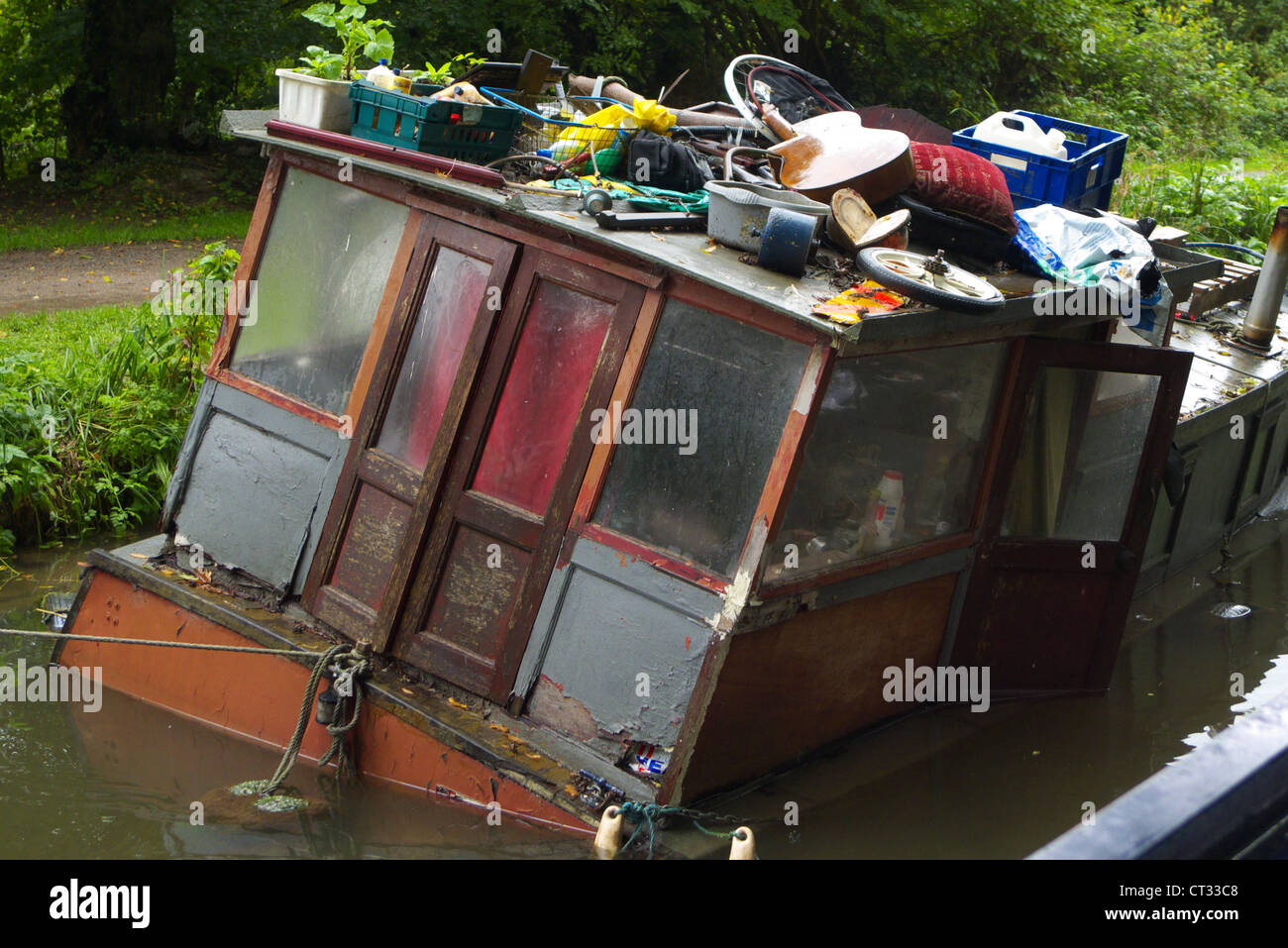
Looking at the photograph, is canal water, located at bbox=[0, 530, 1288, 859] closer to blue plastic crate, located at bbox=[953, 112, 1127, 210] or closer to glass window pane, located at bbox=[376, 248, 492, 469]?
glass window pane, located at bbox=[376, 248, 492, 469]

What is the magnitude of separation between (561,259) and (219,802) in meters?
2.88

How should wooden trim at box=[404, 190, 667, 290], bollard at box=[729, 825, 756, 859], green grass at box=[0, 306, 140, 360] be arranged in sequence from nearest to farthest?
1. bollard at box=[729, 825, 756, 859]
2. wooden trim at box=[404, 190, 667, 290]
3. green grass at box=[0, 306, 140, 360]

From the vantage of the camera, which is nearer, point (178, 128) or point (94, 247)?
point (94, 247)

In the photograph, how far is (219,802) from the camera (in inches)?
210

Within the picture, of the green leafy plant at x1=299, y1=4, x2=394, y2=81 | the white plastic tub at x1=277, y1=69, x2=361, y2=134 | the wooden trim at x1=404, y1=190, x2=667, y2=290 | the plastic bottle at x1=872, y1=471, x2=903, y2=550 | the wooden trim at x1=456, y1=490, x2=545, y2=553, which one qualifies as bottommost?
the wooden trim at x1=456, y1=490, x2=545, y2=553

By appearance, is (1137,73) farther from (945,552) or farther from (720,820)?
(720,820)

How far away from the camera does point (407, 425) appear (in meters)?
5.52

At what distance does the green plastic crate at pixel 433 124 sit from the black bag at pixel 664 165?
591 millimetres

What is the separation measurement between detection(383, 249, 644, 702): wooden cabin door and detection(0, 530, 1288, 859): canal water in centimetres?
73

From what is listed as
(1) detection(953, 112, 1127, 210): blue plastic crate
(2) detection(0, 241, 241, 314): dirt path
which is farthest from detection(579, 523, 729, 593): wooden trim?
(2) detection(0, 241, 241, 314): dirt path

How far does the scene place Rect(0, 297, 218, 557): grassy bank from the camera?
318 inches

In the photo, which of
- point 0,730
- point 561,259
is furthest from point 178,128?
point 561,259

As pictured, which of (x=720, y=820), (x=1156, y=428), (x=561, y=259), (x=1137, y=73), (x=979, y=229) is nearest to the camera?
(x=720, y=820)

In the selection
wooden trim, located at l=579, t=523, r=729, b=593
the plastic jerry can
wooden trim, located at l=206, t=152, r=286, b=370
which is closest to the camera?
wooden trim, located at l=579, t=523, r=729, b=593
